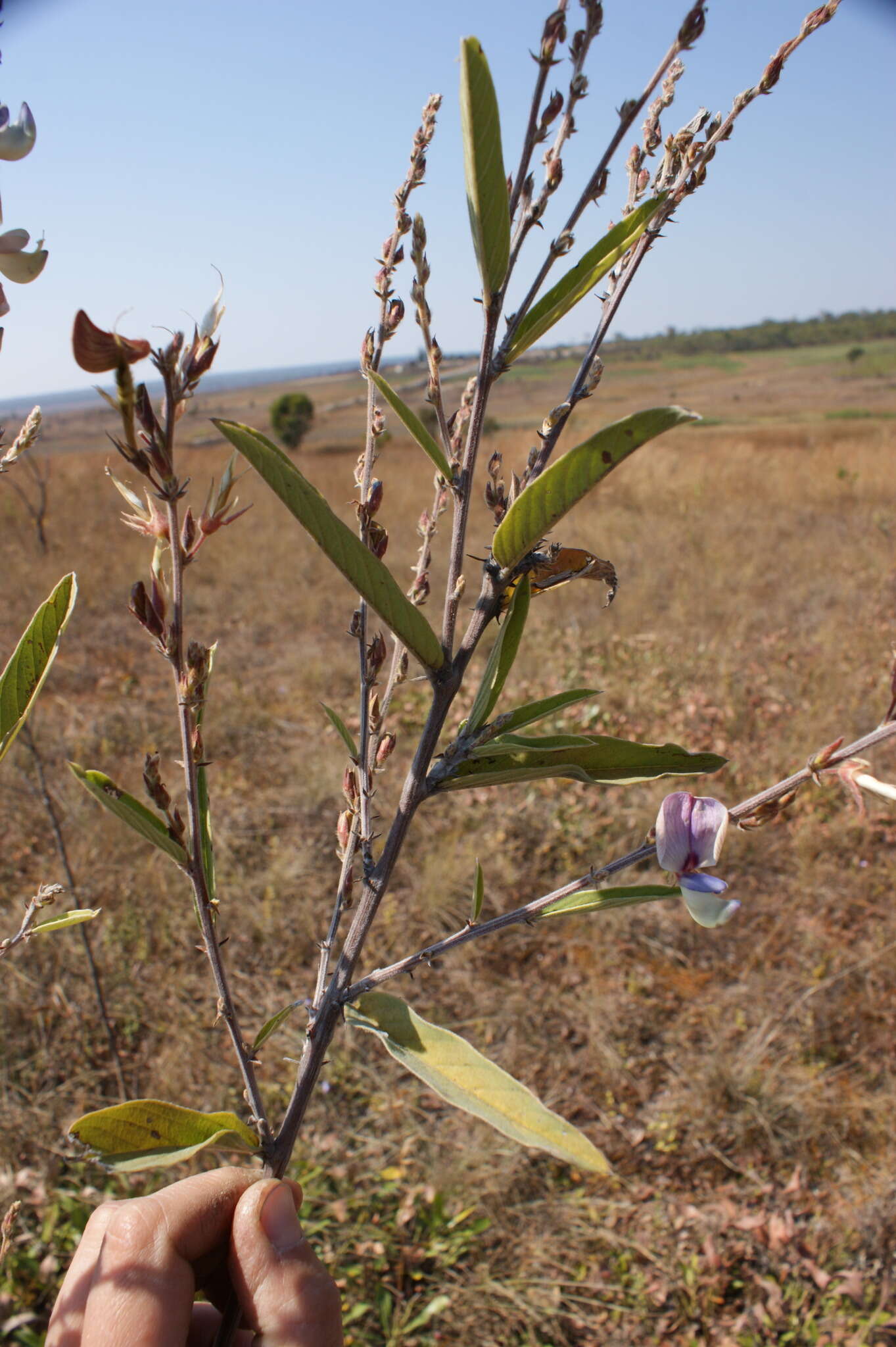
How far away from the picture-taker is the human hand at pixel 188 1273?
693mm

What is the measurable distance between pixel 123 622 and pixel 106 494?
261 inches

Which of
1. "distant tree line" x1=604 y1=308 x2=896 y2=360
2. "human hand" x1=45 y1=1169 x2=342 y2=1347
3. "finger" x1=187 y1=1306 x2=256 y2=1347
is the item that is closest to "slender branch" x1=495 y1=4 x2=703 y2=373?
"human hand" x1=45 y1=1169 x2=342 y2=1347

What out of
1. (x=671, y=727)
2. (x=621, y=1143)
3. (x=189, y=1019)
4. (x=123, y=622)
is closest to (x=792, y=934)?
(x=621, y=1143)

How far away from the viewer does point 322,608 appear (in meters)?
6.54

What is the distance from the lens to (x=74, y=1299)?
Answer: 2.39ft

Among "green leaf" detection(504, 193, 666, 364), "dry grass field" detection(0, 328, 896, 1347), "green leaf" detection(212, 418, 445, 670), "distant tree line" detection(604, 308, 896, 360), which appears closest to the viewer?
"green leaf" detection(212, 418, 445, 670)

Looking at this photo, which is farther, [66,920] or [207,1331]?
[207,1331]

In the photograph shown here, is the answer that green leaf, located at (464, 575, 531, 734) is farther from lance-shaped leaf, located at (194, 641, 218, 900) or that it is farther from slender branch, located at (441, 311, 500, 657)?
lance-shaped leaf, located at (194, 641, 218, 900)

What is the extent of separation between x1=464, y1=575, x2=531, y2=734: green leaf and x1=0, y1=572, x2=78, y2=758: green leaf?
0.31 metres

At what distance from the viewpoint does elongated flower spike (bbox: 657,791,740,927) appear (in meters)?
0.51

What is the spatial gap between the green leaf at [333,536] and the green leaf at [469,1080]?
0.27 metres

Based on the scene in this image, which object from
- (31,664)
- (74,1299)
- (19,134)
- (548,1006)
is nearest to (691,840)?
(31,664)

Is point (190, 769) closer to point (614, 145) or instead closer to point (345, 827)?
point (345, 827)

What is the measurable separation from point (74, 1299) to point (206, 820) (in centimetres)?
46
